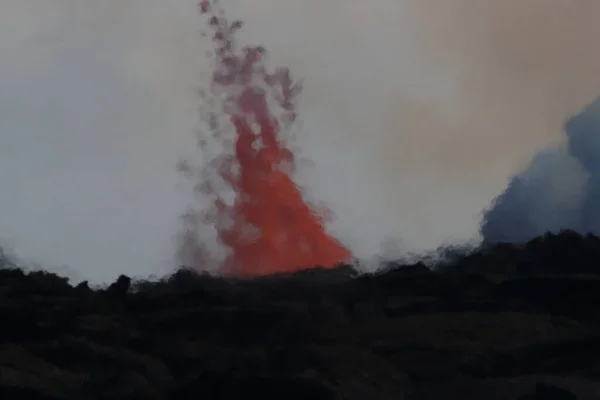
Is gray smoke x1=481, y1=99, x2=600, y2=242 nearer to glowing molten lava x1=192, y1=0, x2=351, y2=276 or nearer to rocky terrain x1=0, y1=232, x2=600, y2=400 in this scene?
rocky terrain x1=0, y1=232, x2=600, y2=400

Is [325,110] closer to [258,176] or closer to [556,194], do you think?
[258,176]

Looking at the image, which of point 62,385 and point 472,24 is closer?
point 62,385

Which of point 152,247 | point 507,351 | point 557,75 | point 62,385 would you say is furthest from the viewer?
point 557,75

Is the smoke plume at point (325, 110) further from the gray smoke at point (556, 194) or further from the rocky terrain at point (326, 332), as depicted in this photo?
the rocky terrain at point (326, 332)

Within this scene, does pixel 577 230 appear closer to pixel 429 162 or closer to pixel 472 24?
pixel 429 162

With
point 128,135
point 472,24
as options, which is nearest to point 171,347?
point 128,135

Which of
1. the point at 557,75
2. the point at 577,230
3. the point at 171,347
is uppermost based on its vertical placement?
the point at 557,75

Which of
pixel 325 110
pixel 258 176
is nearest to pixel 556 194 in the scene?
pixel 325 110
